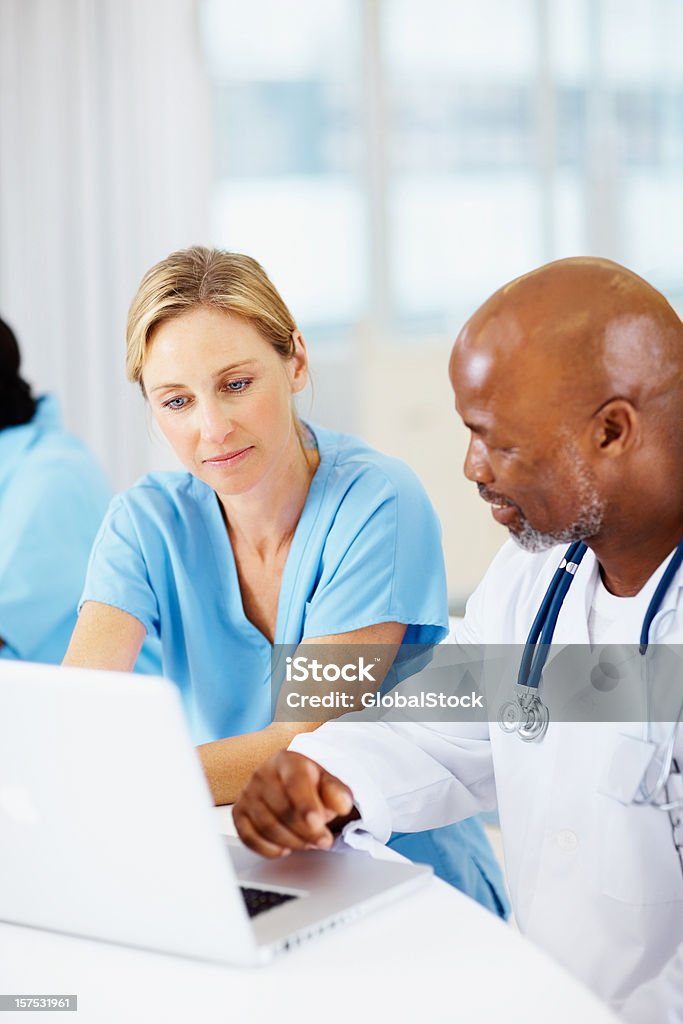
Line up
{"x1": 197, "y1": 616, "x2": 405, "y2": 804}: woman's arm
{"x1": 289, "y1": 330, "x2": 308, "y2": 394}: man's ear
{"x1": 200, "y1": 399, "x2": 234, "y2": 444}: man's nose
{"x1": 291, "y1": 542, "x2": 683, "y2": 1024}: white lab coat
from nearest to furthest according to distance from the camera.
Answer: {"x1": 291, "y1": 542, "x2": 683, "y2": 1024}: white lab coat < {"x1": 197, "y1": 616, "x2": 405, "y2": 804}: woman's arm < {"x1": 200, "y1": 399, "x2": 234, "y2": 444}: man's nose < {"x1": 289, "y1": 330, "x2": 308, "y2": 394}: man's ear

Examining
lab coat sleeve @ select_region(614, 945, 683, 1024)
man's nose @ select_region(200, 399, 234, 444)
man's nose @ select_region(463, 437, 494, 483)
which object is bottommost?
lab coat sleeve @ select_region(614, 945, 683, 1024)

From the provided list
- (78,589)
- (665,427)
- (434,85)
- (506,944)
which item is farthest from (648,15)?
(506,944)

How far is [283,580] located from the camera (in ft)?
5.37

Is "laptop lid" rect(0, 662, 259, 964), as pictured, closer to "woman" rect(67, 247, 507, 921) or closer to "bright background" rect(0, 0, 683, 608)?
"woman" rect(67, 247, 507, 921)

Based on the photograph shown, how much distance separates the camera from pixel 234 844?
1.11 meters

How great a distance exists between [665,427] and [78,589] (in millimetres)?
1563

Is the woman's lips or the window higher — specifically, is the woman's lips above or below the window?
below

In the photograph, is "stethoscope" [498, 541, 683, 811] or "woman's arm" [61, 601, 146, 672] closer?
"stethoscope" [498, 541, 683, 811]

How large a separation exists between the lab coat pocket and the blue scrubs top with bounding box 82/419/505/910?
19.1 inches

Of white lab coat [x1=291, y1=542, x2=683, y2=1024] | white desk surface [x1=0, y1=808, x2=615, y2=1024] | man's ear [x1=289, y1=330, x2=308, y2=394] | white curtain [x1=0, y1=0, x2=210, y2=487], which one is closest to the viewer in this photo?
white desk surface [x1=0, y1=808, x2=615, y2=1024]

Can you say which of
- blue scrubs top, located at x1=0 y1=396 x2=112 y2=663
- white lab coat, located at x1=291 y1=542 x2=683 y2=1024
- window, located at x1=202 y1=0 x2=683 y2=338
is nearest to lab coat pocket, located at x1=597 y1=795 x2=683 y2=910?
white lab coat, located at x1=291 y1=542 x2=683 y2=1024

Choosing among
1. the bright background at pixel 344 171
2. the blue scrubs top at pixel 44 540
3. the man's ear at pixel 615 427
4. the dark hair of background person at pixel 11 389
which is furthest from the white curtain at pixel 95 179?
the man's ear at pixel 615 427

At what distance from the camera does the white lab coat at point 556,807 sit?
1062 millimetres

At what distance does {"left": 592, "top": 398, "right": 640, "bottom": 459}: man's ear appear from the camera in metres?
1.02
